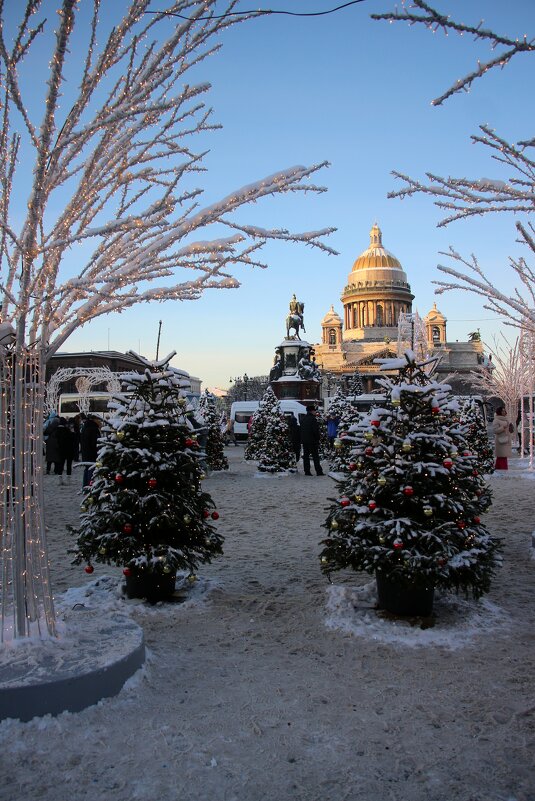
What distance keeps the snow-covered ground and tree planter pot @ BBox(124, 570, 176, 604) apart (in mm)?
152

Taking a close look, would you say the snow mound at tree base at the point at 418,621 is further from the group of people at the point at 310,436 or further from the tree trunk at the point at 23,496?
the group of people at the point at 310,436

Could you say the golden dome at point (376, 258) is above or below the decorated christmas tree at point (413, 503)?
above

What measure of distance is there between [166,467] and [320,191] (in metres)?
2.54

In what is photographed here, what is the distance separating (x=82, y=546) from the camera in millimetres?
5395

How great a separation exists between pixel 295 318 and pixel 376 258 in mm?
77602

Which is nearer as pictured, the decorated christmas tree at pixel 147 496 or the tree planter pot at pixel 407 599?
the tree planter pot at pixel 407 599

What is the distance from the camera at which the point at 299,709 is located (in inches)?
143

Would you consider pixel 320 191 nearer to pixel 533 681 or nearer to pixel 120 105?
pixel 120 105

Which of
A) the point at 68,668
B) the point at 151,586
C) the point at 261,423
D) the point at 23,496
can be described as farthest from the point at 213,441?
the point at 68,668

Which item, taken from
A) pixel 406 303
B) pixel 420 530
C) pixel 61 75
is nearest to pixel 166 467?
pixel 420 530

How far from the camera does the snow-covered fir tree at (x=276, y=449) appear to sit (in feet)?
58.2

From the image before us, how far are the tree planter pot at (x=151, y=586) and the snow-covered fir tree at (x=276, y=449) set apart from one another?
12005mm

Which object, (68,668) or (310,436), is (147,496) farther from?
(310,436)

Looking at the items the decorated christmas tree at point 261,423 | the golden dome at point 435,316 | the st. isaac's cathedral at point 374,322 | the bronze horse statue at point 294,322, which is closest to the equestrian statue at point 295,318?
the bronze horse statue at point 294,322
